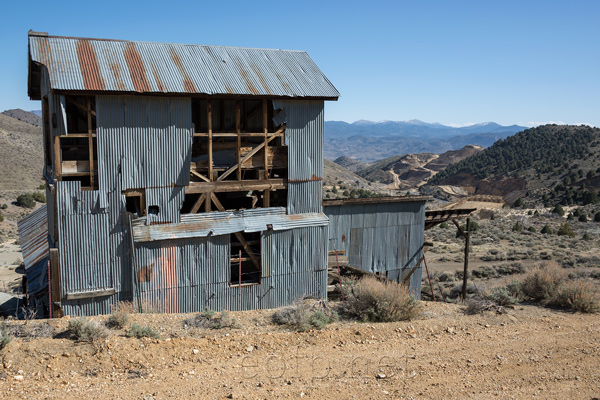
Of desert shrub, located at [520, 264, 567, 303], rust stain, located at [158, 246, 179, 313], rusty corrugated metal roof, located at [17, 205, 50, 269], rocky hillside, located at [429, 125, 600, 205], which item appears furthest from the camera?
rocky hillside, located at [429, 125, 600, 205]

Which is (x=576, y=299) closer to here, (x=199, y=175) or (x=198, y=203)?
(x=198, y=203)

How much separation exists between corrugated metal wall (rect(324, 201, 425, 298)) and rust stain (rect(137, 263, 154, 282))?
18.4 ft

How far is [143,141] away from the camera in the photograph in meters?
12.3

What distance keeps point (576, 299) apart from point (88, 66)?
45.2 ft

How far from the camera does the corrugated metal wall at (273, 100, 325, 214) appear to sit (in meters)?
13.9

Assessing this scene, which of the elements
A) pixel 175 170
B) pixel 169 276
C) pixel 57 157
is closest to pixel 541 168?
pixel 175 170

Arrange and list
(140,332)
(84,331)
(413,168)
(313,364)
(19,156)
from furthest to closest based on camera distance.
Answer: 1. (413,168)
2. (19,156)
3. (140,332)
4. (84,331)
5. (313,364)

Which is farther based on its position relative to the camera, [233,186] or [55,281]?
[233,186]

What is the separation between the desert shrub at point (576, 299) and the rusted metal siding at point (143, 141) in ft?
34.0

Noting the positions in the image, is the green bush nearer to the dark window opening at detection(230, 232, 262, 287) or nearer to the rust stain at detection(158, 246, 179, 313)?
the dark window opening at detection(230, 232, 262, 287)

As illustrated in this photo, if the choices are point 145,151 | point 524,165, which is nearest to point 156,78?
point 145,151

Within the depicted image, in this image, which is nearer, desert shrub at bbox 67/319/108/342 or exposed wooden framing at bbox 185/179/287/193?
desert shrub at bbox 67/319/108/342

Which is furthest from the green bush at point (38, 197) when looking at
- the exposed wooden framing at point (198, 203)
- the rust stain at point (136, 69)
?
the exposed wooden framing at point (198, 203)

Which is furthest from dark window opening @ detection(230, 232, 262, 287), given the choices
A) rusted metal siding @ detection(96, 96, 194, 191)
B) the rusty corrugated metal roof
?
the rusty corrugated metal roof
